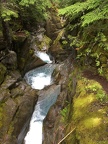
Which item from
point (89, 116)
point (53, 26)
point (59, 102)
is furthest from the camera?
point (53, 26)

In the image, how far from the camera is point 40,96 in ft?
45.1

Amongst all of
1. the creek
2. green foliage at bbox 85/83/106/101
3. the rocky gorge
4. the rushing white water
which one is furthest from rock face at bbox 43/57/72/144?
the rushing white water

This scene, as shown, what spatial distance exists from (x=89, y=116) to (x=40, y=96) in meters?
6.81

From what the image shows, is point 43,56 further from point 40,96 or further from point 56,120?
point 56,120

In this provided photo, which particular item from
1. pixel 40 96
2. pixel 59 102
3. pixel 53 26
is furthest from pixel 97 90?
pixel 53 26

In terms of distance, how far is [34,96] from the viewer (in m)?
13.2

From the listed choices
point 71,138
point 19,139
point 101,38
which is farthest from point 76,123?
point 101,38

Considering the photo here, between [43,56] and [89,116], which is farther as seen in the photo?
[43,56]

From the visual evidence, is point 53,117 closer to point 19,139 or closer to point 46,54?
point 19,139

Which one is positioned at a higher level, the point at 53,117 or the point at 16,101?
the point at 16,101

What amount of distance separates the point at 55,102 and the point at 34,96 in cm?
178

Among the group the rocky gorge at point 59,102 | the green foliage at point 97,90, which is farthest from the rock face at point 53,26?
the green foliage at point 97,90

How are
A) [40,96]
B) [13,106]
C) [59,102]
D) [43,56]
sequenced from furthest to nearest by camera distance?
[43,56], [40,96], [59,102], [13,106]

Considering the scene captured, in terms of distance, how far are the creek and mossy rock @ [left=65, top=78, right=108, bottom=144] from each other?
384 centimetres
